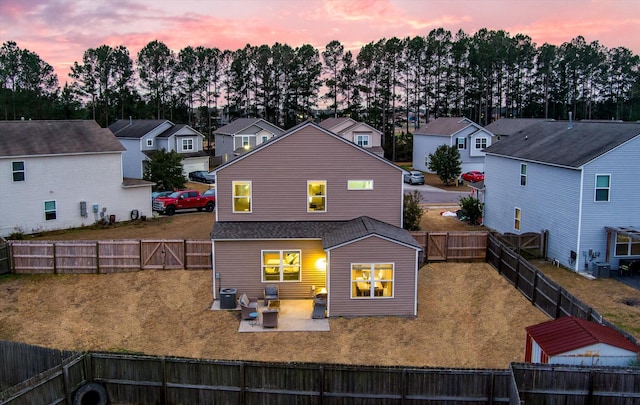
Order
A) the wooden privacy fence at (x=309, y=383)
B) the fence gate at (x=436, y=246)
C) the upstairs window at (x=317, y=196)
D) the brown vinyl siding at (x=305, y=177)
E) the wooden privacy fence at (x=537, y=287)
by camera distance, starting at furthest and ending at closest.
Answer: the fence gate at (x=436, y=246) < the upstairs window at (x=317, y=196) < the brown vinyl siding at (x=305, y=177) < the wooden privacy fence at (x=537, y=287) < the wooden privacy fence at (x=309, y=383)

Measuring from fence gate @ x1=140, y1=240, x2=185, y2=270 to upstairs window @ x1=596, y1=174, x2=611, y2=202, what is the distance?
19889 mm

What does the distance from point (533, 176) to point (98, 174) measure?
27.4m

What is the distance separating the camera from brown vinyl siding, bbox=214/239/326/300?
893 inches

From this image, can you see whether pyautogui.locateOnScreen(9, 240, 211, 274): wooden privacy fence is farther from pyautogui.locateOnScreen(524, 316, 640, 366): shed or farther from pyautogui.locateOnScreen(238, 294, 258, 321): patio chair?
pyautogui.locateOnScreen(524, 316, 640, 366): shed

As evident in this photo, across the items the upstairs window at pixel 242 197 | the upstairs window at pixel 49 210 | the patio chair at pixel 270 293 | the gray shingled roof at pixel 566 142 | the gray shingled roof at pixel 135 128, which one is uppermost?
the gray shingled roof at pixel 135 128

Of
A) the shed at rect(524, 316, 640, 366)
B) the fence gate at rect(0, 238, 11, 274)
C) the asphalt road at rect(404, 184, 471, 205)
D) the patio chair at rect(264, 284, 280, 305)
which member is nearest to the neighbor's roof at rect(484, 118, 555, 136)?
the asphalt road at rect(404, 184, 471, 205)

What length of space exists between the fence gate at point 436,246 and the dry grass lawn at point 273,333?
0.47 meters

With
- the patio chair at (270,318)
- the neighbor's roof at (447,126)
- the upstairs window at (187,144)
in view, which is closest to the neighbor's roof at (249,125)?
the upstairs window at (187,144)

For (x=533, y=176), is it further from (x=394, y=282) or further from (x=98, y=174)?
(x=98, y=174)

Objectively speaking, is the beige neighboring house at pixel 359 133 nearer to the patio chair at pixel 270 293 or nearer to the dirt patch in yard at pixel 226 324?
the dirt patch in yard at pixel 226 324

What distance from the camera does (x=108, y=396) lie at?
45.9 feet

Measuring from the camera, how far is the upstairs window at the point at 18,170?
3259cm

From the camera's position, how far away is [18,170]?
32781 millimetres

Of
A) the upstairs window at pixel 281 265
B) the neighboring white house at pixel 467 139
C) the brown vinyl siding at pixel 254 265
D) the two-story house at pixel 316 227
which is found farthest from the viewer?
the neighboring white house at pixel 467 139
